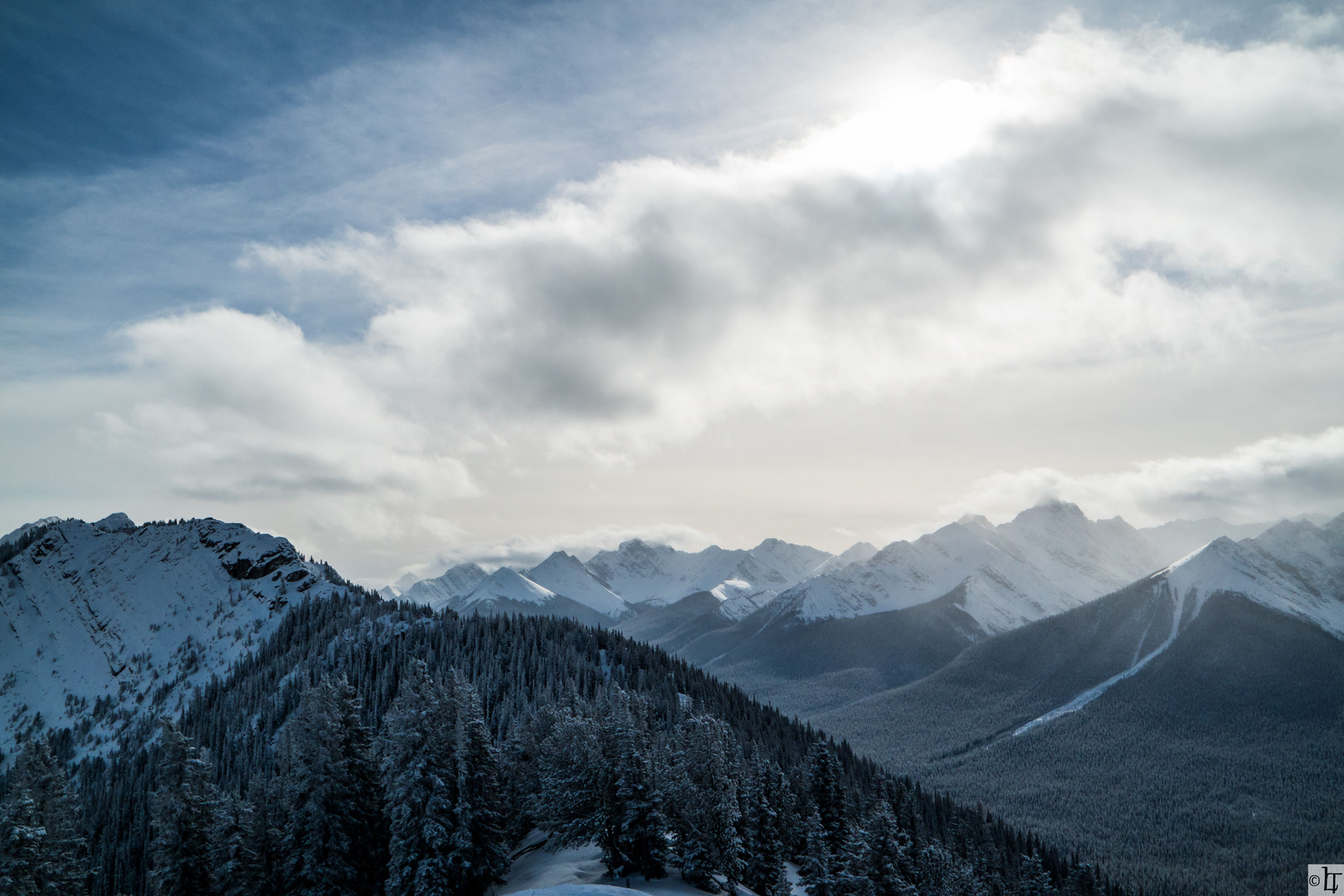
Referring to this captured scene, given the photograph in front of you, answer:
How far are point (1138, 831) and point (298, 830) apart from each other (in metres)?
208

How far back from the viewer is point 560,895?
133ft

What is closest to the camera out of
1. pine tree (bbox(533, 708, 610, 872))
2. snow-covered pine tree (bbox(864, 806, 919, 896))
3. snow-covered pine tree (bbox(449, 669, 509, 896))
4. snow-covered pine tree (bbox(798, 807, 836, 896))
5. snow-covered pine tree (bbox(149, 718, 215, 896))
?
snow-covered pine tree (bbox(149, 718, 215, 896))

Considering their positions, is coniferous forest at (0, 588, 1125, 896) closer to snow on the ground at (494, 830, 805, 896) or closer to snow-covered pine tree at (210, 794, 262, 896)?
snow-covered pine tree at (210, 794, 262, 896)

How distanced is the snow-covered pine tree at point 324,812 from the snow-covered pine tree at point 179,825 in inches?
208

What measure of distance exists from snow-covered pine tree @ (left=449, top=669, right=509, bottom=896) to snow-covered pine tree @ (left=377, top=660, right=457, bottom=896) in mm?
584

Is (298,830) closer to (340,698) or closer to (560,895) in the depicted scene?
(340,698)

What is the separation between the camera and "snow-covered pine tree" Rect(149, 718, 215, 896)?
180 ft

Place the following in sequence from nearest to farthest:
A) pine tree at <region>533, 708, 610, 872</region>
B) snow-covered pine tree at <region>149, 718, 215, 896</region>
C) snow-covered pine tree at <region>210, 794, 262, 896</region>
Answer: snow-covered pine tree at <region>210, 794, 262, 896</region> → snow-covered pine tree at <region>149, 718, 215, 896</region> → pine tree at <region>533, 708, 610, 872</region>

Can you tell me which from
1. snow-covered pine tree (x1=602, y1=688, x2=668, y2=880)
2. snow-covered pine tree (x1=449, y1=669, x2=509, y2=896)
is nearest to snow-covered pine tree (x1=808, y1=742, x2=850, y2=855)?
snow-covered pine tree (x1=602, y1=688, x2=668, y2=880)

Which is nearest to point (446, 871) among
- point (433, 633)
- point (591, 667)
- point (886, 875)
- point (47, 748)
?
point (47, 748)

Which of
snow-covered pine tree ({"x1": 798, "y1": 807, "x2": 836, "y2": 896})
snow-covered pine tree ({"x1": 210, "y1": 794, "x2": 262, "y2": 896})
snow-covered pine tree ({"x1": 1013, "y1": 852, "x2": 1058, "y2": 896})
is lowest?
snow-covered pine tree ({"x1": 1013, "y1": 852, "x2": 1058, "y2": 896})

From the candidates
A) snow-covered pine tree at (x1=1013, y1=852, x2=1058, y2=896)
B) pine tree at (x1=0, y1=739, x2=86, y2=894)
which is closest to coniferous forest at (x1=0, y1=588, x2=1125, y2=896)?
pine tree at (x1=0, y1=739, x2=86, y2=894)

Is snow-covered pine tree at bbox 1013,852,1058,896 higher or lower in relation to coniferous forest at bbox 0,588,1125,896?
lower

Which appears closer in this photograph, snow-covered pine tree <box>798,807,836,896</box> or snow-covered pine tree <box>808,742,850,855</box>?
snow-covered pine tree <box>798,807,836,896</box>
